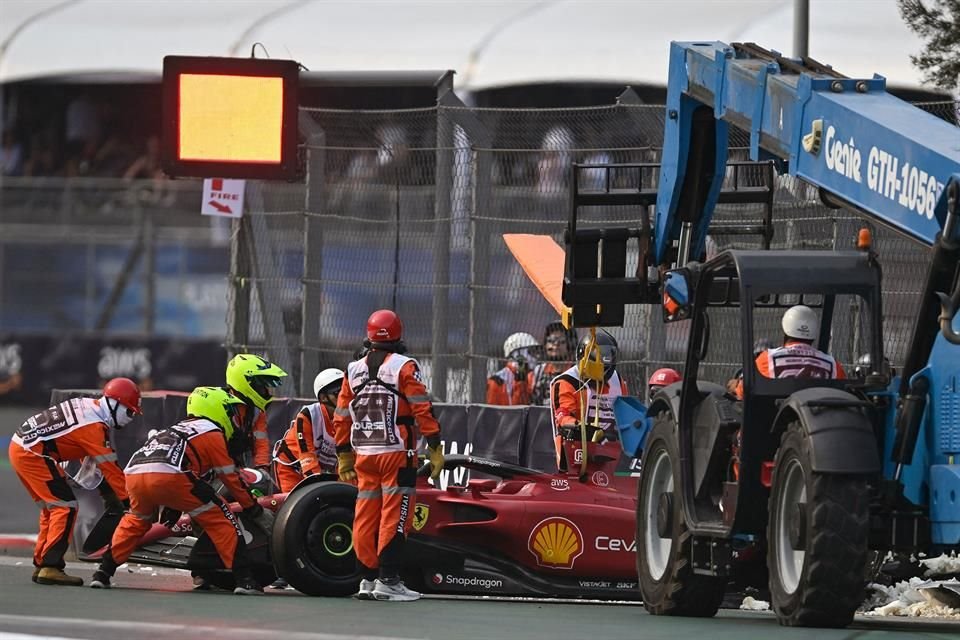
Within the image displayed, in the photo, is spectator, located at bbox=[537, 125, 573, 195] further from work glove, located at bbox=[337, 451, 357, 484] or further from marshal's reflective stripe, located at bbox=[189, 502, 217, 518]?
marshal's reflective stripe, located at bbox=[189, 502, 217, 518]

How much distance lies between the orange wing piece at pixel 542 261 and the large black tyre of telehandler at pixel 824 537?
16.7 feet

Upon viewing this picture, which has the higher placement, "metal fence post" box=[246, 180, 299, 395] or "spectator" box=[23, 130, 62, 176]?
"spectator" box=[23, 130, 62, 176]

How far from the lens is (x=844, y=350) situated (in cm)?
1148

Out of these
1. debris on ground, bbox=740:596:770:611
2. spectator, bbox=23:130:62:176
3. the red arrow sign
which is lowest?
debris on ground, bbox=740:596:770:611

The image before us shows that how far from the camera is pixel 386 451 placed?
11602 mm

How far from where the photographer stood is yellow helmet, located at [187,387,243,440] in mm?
12711

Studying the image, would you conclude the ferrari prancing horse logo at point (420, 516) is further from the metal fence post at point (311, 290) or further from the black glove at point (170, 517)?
the metal fence post at point (311, 290)

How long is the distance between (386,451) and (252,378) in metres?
1.88

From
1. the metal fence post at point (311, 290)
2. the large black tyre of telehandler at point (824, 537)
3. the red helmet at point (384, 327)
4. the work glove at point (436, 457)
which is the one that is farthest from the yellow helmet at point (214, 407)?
the large black tyre of telehandler at point (824, 537)

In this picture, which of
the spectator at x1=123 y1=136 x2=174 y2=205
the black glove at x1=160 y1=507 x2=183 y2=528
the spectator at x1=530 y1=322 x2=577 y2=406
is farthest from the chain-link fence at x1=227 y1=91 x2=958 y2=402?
the spectator at x1=123 y1=136 x2=174 y2=205

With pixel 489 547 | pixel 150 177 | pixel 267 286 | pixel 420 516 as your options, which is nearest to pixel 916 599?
pixel 489 547

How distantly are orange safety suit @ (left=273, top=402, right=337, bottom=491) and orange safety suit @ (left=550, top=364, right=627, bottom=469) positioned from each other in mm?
1553

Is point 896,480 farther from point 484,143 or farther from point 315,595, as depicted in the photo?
point 484,143

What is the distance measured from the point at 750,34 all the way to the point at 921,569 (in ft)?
28.5
